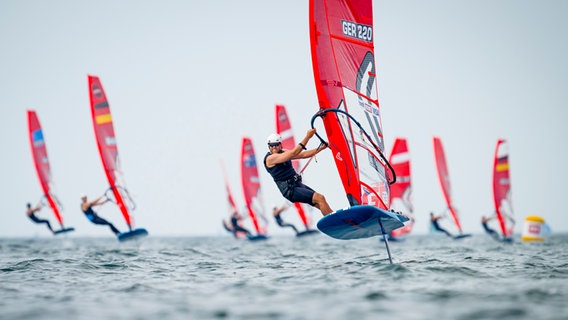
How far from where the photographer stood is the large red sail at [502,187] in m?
27.7

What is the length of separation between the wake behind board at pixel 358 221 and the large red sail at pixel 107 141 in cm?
1335

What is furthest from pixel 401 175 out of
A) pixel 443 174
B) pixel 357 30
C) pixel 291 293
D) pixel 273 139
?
pixel 291 293

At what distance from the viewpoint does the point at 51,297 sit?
646cm

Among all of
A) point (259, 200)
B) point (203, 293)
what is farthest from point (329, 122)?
point (259, 200)

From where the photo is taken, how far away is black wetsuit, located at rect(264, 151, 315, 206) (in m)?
9.04

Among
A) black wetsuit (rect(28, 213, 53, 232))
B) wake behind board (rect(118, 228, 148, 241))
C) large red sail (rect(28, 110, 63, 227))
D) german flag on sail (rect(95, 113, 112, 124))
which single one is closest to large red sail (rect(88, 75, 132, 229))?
german flag on sail (rect(95, 113, 112, 124))

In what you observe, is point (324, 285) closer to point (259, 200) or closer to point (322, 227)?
point (322, 227)

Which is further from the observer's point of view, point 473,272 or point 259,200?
point 259,200

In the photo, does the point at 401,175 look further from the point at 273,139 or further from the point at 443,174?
the point at 273,139

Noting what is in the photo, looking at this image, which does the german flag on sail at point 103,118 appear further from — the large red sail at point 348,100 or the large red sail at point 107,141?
the large red sail at point 348,100

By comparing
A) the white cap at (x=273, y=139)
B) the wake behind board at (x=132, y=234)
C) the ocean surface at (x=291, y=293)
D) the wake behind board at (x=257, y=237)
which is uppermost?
the white cap at (x=273, y=139)

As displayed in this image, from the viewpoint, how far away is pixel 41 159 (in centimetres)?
2733

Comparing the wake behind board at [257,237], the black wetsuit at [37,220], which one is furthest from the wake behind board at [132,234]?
the wake behind board at [257,237]

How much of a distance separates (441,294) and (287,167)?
3.59m
